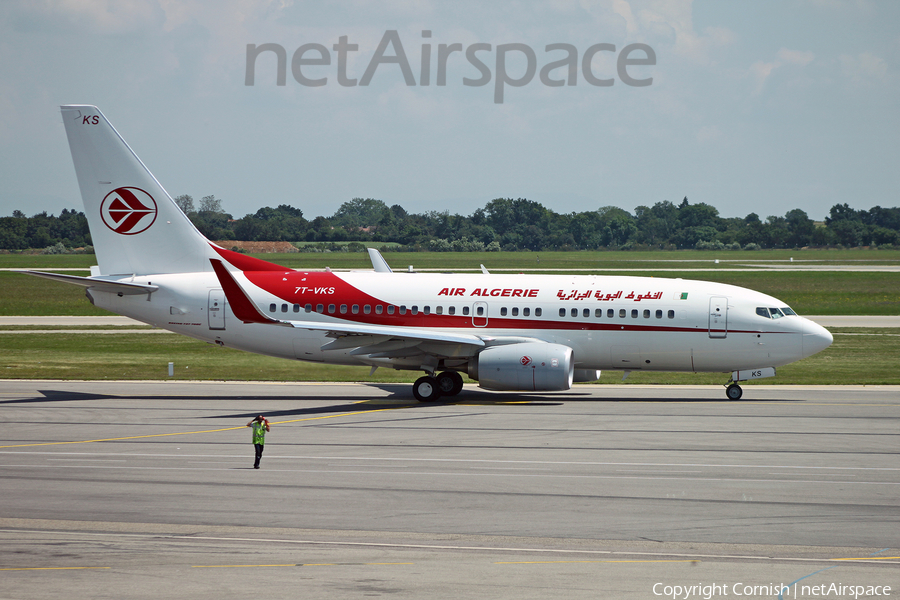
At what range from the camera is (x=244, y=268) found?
111ft

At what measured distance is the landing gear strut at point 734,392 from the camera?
101 feet

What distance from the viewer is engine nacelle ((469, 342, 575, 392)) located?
28.9 meters

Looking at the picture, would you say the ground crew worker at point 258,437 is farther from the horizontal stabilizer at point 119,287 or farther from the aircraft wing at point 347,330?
the horizontal stabilizer at point 119,287

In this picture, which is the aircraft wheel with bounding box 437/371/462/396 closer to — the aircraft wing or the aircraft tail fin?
the aircraft wing

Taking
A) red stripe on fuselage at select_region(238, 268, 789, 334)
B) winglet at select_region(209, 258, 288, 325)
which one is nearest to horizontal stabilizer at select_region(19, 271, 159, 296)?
red stripe on fuselage at select_region(238, 268, 789, 334)

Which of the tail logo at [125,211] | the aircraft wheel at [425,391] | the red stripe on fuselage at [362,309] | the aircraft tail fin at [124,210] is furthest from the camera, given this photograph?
the tail logo at [125,211]

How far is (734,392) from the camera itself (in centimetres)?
3095

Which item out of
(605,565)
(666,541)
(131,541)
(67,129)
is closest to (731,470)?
(666,541)

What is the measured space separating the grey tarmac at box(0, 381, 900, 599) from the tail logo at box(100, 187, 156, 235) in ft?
23.3

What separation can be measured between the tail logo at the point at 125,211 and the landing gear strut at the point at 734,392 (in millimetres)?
21970

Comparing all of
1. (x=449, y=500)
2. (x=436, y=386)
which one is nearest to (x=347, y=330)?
(x=436, y=386)

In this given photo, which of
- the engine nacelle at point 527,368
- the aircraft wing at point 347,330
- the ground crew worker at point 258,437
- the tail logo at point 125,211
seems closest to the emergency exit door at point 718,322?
the engine nacelle at point 527,368

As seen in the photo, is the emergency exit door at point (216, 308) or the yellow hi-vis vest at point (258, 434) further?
the emergency exit door at point (216, 308)

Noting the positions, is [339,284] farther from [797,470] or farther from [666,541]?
[666,541]
